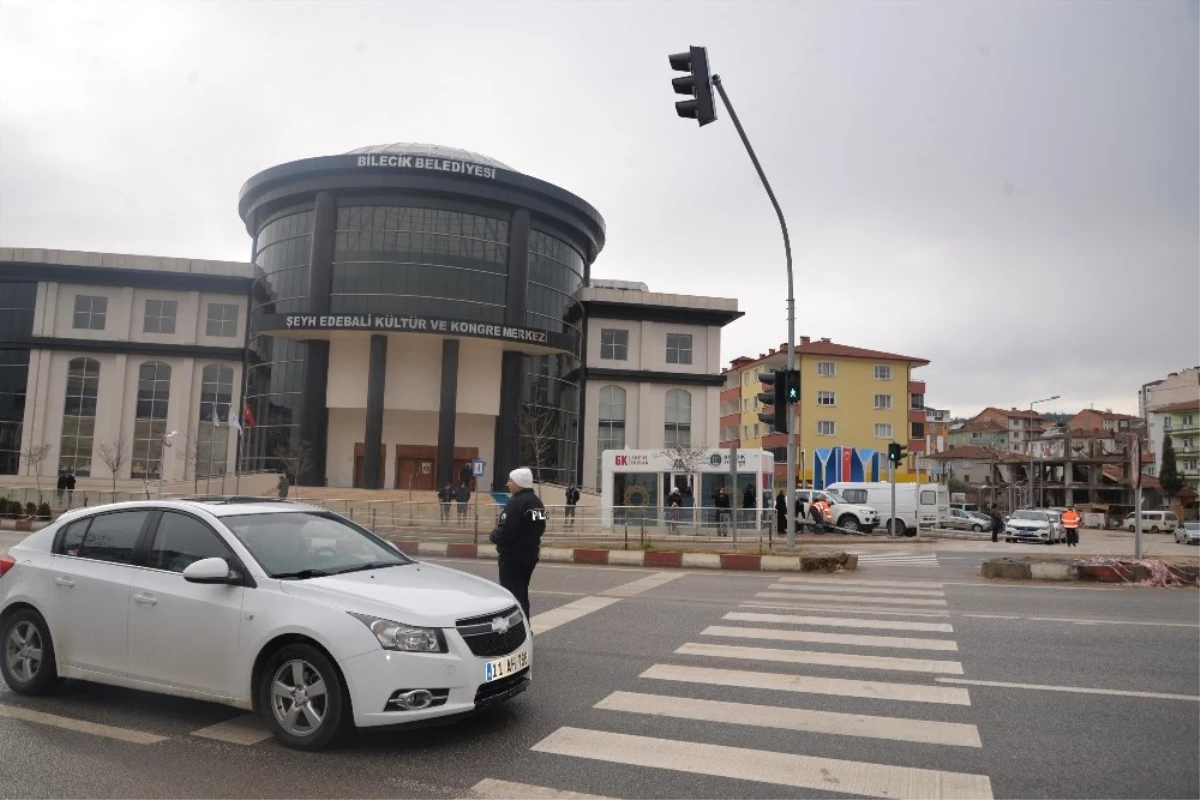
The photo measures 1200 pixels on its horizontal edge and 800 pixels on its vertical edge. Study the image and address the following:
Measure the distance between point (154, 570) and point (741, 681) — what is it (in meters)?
4.47

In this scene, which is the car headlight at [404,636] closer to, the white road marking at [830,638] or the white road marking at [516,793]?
the white road marking at [516,793]

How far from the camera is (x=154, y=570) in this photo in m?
6.00

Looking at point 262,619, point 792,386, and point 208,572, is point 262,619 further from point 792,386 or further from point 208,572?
point 792,386

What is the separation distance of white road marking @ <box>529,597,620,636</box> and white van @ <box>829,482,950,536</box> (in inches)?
1041

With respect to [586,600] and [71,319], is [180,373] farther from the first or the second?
[586,600]

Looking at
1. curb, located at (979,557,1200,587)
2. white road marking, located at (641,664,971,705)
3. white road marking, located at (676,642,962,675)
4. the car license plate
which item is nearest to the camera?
the car license plate

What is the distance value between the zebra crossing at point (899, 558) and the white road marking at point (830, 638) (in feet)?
34.9

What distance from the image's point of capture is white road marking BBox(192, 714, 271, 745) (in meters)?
5.42

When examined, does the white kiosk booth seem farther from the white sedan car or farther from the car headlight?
the car headlight

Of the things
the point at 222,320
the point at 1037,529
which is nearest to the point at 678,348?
the point at 1037,529

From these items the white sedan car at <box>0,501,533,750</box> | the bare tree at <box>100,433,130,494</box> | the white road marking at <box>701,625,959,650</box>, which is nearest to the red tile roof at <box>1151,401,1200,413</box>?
the bare tree at <box>100,433,130,494</box>

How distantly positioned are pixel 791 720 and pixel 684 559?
Answer: 12.9m

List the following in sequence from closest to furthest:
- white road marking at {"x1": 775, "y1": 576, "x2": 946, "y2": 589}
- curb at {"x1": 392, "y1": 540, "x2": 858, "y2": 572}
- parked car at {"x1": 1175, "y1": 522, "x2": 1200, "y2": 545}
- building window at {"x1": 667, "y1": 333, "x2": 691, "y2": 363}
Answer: white road marking at {"x1": 775, "y1": 576, "x2": 946, "y2": 589} < curb at {"x1": 392, "y1": 540, "x2": 858, "y2": 572} < parked car at {"x1": 1175, "y1": 522, "x2": 1200, "y2": 545} < building window at {"x1": 667, "y1": 333, "x2": 691, "y2": 363}

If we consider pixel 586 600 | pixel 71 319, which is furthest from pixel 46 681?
pixel 71 319
